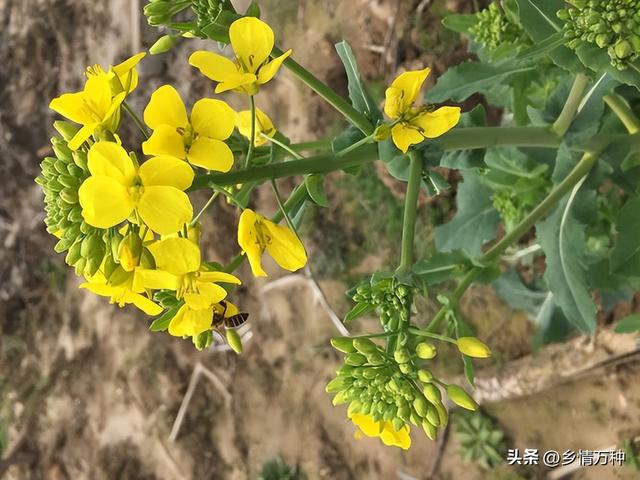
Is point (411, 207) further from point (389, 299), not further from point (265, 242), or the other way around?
point (265, 242)

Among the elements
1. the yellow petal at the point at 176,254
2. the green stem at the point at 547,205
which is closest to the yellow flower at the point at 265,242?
Result: the yellow petal at the point at 176,254

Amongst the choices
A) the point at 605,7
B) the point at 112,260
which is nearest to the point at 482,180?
the point at 605,7

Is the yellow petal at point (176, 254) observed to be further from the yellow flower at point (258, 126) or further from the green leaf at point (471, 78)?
the green leaf at point (471, 78)

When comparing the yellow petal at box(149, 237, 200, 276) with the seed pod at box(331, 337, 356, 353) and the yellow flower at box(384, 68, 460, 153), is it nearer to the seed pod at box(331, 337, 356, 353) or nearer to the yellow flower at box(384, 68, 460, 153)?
the seed pod at box(331, 337, 356, 353)

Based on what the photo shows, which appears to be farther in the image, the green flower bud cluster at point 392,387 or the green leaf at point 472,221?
the green leaf at point 472,221

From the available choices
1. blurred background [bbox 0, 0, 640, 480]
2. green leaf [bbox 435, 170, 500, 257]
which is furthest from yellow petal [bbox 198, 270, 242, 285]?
blurred background [bbox 0, 0, 640, 480]

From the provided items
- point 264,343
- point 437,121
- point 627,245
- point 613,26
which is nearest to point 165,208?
point 437,121

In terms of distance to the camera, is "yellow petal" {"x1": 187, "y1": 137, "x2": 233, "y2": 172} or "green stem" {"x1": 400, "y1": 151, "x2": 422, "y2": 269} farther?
"green stem" {"x1": 400, "y1": 151, "x2": 422, "y2": 269}
